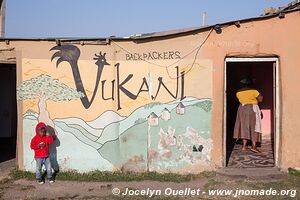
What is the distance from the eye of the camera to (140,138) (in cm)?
826

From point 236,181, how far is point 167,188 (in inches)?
51.6

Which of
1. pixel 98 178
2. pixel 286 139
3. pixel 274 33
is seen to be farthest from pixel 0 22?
pixel 286 139

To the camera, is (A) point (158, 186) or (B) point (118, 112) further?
(B) point (118, 112)

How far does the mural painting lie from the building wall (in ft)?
0.06

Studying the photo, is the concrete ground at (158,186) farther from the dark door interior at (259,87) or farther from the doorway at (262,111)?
the dark door interior at (259,87)

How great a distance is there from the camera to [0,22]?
413 inches

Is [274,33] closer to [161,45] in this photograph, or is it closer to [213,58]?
[213,58]

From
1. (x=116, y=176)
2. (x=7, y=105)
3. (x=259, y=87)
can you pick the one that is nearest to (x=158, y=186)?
(x=116, y=176)

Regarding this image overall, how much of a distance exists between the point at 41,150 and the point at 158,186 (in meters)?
2.25

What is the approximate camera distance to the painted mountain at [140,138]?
8242mm

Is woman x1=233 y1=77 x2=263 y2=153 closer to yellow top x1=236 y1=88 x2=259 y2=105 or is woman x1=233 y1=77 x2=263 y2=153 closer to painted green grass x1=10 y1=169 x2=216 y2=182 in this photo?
yellow top x1=236 y1=88 x2=259 y2=105

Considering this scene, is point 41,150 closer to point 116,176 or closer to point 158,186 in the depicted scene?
point 116,176

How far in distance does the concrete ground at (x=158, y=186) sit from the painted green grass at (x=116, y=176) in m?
0.14

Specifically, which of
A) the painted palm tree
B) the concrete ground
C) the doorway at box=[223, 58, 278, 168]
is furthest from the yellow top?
the painted palm tree
